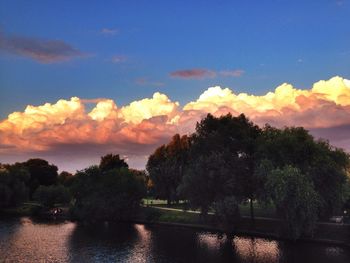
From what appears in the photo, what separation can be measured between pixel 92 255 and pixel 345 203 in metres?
53.9

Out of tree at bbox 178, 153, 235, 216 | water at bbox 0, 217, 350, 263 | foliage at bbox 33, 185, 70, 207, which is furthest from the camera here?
foliage at bbox 33, 185, 70, 207

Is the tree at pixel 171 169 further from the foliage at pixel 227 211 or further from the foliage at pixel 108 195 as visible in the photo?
the foliage at pixel 227 211

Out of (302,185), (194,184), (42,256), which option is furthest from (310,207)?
(42,256)

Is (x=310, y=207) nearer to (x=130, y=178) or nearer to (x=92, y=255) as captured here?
(x=92, y=255)

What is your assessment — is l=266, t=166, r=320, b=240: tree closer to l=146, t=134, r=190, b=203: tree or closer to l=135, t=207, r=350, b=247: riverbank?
l=135, t=207, r=350, b=247: riverbank

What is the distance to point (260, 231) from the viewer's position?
298ft

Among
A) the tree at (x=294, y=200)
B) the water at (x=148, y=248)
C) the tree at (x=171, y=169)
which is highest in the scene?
the tree at (x=171, y=169)

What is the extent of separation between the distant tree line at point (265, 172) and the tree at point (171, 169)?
3306 centimetres

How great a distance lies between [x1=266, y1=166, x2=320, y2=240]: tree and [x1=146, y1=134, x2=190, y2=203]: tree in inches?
2190

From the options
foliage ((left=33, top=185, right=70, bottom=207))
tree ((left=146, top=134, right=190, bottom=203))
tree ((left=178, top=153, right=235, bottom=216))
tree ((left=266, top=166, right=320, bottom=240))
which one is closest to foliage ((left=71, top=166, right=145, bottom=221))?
tree ((left=146, top=134, right=190, bottom=203))

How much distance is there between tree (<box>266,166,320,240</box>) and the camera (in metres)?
76.6

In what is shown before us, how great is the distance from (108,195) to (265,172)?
176 feet

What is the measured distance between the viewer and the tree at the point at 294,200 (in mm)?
76625

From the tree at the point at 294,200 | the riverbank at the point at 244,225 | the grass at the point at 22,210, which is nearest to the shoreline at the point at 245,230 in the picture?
the riverbank at the point at 244,225
